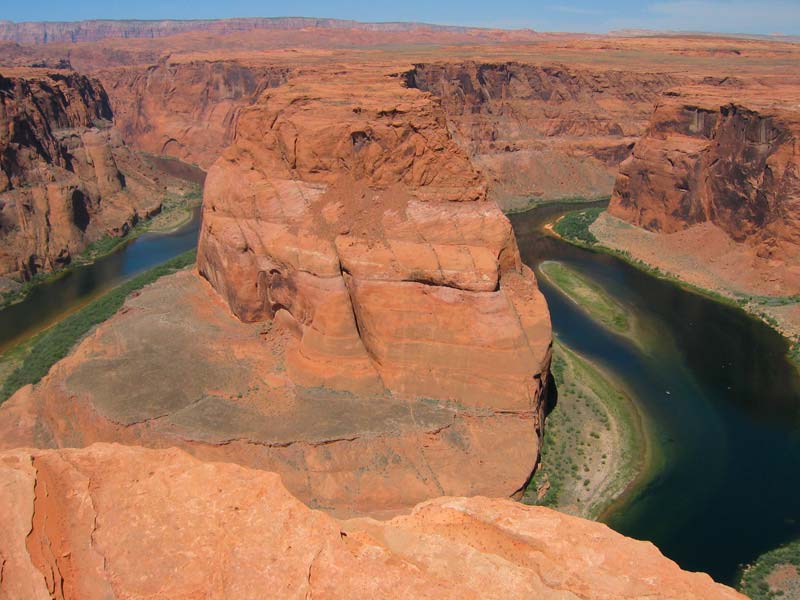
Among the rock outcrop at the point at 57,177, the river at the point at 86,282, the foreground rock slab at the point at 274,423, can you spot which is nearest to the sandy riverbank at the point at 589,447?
the foreground rock slab at the point at 274,423

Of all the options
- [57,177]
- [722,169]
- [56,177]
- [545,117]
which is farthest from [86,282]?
[545,117]

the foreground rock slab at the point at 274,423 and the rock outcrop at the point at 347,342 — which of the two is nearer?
the foreground rock slab at the point at 274,423

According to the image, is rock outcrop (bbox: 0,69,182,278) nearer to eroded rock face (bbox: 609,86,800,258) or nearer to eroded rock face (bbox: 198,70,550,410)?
eroded rock face (bbox: 198,70,550,410)

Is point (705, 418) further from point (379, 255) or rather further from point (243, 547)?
point (243, 547)

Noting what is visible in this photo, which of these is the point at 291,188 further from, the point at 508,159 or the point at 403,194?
the point at 508,159

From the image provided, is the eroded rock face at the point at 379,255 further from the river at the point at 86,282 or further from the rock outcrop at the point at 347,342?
the river at the point at 86,282

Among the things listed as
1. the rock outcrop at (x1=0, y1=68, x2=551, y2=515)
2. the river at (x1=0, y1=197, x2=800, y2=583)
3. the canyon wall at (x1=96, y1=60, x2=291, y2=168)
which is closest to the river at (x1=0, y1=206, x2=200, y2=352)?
the river at (x1=0, y1=197, x2=800, y2=583)
